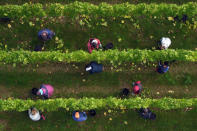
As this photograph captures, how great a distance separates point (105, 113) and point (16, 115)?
476 centimetres

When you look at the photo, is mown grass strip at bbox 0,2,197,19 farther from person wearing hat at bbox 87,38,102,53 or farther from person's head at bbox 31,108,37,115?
person's head at bbox 31,108,37,115

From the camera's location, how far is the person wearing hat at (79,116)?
11914 millimetres

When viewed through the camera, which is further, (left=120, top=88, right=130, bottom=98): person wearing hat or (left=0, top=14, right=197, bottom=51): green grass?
(left=0, top=14, right=197, bottom=51): green grass

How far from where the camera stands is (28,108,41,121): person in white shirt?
1168 cm

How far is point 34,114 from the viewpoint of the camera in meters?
11.8

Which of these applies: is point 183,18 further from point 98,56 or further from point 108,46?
point 98,56

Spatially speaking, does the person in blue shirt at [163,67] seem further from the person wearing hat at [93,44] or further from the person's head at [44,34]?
the person's head at [44,34]

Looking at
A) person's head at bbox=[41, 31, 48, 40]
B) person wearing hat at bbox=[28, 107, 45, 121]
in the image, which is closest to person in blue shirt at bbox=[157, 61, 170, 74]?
person's head at bbox=[41, 31, 48, 40]

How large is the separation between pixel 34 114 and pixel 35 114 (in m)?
0.05

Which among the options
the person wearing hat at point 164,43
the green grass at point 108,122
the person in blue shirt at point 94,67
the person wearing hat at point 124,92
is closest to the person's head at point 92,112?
the green grass at point 108,122

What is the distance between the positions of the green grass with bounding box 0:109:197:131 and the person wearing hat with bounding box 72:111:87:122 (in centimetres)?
42

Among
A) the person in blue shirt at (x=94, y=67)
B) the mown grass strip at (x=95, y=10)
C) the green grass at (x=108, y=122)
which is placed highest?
the mown grass strip at (x=95, y=10)

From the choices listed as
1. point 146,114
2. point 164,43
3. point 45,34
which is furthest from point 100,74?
point 164,43

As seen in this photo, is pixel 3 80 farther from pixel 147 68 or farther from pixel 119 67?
pixel 147 68
